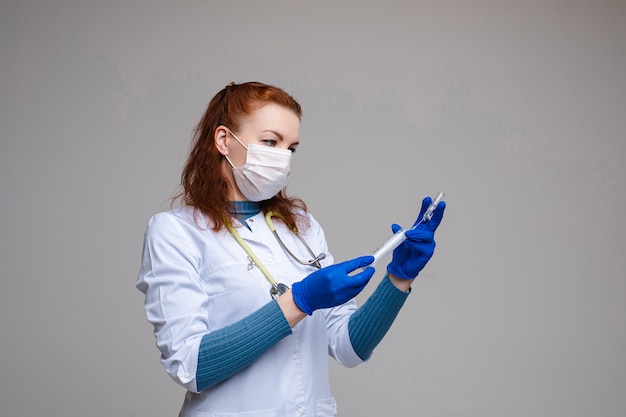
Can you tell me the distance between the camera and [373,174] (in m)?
3.21

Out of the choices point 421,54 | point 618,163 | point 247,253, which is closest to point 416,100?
point 421,54

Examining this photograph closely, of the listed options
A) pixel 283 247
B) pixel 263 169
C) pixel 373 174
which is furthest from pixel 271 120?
pixel 373 174

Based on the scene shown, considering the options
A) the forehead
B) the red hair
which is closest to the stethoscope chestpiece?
the red hair

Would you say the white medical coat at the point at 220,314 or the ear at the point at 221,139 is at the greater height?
the ear at the point at 221,139

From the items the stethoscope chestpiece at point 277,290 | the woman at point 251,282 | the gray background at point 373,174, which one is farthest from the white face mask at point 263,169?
the gray background at point 373,174

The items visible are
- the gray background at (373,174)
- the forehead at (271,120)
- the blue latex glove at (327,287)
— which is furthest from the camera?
the gray background at (373,174)

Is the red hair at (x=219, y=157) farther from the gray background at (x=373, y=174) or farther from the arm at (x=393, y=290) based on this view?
the gray background at (x=373, y=174)

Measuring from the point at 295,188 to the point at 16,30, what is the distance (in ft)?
4.27

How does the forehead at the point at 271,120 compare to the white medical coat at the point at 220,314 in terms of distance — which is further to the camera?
the forehead at the point at 271,120

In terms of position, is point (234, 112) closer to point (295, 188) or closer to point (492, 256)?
point (295, 188)

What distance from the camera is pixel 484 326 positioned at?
3262mm

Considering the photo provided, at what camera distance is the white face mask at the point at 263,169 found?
5.33 feet

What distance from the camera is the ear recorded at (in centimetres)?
169

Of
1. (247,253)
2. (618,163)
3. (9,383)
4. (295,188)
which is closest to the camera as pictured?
(247,253)
